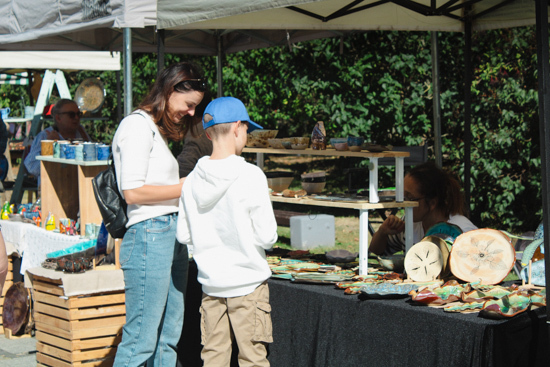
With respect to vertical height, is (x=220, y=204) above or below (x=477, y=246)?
above

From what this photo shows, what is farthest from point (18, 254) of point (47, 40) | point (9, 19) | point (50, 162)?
point (47, 40)

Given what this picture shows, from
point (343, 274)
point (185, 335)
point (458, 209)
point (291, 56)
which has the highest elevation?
point (291, 56)

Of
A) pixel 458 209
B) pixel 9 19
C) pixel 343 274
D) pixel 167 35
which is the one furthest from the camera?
pixel 167 35

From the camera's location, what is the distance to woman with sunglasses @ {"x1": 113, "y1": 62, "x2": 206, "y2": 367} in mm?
2896

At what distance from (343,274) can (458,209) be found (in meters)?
0.83

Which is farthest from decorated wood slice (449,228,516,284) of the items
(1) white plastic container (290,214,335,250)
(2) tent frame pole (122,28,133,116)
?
(1) white plastic container (290,214,335,250)

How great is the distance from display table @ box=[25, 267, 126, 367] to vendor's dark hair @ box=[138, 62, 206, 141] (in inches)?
52.7

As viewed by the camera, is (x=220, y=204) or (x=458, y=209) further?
(x=458, y=209)

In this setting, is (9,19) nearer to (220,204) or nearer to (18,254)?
(18,254)

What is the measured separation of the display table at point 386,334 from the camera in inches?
104

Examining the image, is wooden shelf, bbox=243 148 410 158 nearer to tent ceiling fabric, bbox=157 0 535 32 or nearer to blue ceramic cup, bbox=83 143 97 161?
tent ceiling fabric, bbox=157 0 535 32

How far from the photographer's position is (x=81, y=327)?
4004 mm

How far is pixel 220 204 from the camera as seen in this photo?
113 inches

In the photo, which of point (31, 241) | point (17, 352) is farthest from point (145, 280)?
point (31, 241)
